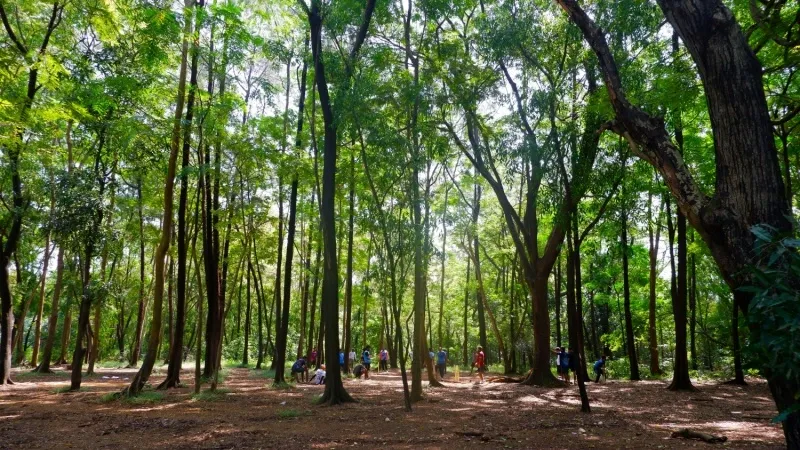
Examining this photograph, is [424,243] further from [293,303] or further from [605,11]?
[293,303]

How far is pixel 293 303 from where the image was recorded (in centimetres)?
4269

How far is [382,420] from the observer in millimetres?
9812

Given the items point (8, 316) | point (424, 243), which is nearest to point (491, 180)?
point (424, 243)

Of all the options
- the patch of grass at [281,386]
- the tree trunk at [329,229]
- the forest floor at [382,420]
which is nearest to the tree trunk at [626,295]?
the forest floor at [382,420]

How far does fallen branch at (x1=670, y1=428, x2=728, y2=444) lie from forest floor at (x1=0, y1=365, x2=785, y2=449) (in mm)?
131

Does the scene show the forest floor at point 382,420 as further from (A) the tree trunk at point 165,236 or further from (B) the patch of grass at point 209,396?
(A) the tree trunk at point 165,236

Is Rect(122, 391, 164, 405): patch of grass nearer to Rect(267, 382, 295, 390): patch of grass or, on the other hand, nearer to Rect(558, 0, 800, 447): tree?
Rect(267, 382, 295, 390): patch of grass

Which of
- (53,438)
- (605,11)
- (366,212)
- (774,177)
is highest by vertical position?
(605,11)

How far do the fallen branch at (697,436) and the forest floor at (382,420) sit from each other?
0.43 ft

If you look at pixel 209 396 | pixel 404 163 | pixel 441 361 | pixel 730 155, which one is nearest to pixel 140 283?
pixel 209 396

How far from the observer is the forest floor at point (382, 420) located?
25.1 feet

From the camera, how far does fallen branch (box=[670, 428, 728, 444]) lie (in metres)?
7.36

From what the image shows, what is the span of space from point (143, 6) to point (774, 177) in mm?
11812

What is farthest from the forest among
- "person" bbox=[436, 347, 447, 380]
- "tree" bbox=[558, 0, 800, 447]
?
"person" bbox=[436, 347, 447, 380]
